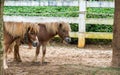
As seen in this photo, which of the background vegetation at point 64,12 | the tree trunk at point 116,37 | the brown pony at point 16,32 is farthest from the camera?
the background vegetation at point 64,12

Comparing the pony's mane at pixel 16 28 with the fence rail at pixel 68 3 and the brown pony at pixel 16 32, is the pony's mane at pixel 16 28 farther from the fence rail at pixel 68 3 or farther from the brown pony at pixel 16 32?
the fence rail at pixel 68 3

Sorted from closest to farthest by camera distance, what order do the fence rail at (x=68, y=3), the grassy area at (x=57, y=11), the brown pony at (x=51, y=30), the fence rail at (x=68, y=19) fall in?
the brown pony at (x=51, y=30) < the fence rail at (x=68, y=19) < the fence rail at (x=68, y=3) < the grassy area at (x=57, y=11)

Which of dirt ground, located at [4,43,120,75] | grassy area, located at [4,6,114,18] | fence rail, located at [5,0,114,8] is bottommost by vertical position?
dirt ground, located at [4,43,120,75]

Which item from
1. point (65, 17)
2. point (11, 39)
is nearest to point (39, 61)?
point (11, 39)

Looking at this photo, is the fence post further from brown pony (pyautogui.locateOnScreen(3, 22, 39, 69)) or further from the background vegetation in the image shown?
brown pony (pyautogui.locateOnScreen(3, 22, 39, 69))

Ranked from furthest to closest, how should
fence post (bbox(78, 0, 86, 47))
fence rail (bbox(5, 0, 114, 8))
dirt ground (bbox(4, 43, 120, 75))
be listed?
1. fence rail (bbox(5, 0, 114, 8))
2. fence post (bbox(78, 0, 86, 47))
3. dirt ground (bbox(4, 43, 120, 75))

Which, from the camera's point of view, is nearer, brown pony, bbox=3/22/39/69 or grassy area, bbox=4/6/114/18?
brown pony, bbox=3/22/39/69

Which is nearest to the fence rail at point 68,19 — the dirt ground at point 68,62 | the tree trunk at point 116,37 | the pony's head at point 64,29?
the dirt ground at point 68,62

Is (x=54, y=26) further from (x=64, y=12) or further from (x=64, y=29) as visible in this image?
(x=64, y=12)

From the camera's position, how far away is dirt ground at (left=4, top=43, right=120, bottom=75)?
262 inches

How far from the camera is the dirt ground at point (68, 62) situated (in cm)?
666

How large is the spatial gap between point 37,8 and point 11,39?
4.74 metres

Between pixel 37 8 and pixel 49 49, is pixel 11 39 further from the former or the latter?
pixel 37 8

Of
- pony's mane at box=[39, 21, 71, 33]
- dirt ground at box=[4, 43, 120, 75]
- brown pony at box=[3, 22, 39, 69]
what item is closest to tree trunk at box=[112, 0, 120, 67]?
dirt ground at box=[4, 43, 120, 75]
